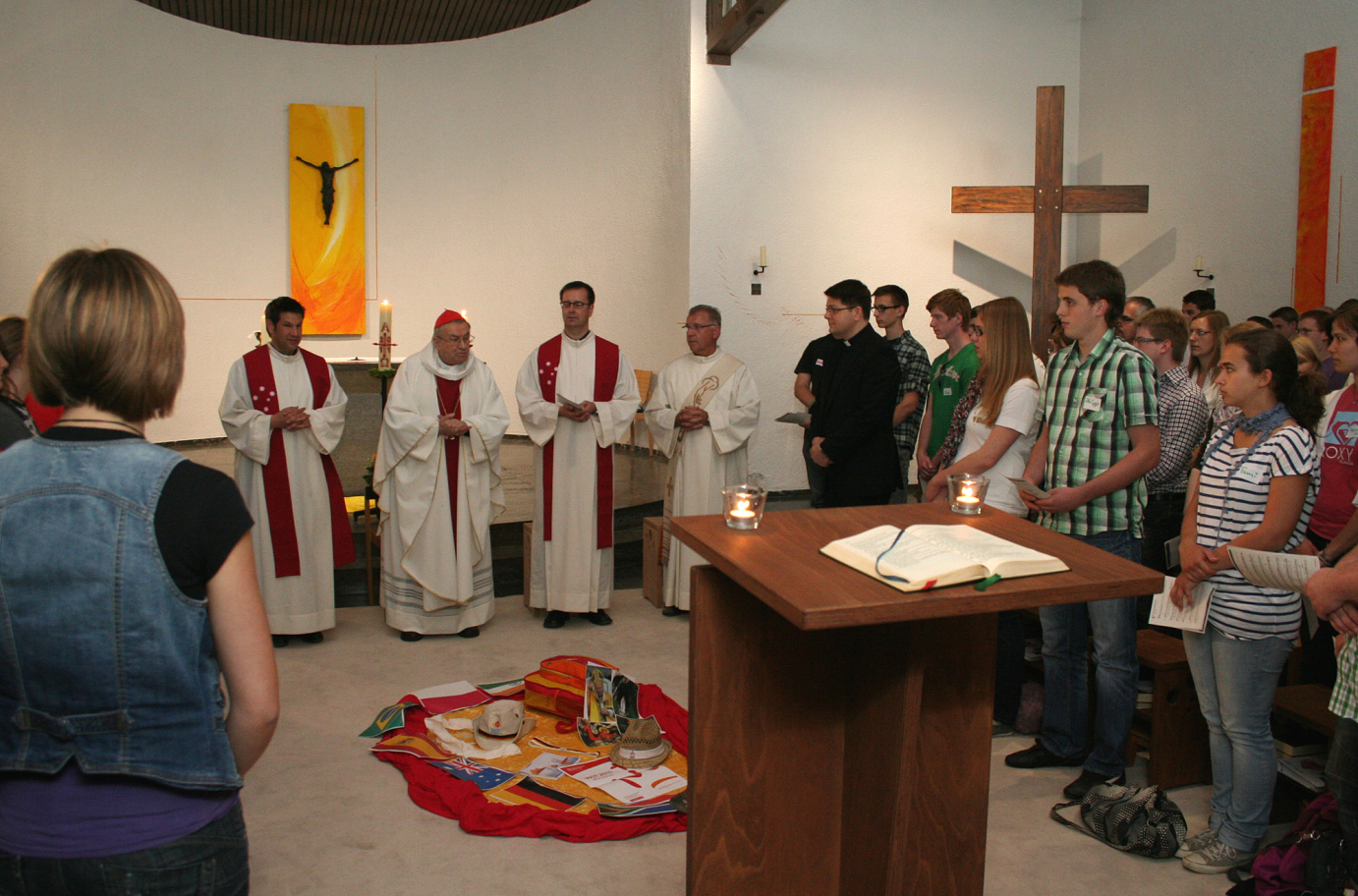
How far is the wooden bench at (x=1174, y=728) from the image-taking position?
10.6 ft

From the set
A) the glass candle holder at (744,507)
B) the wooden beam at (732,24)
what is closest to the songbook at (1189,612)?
the glass candle holder at (744,507)

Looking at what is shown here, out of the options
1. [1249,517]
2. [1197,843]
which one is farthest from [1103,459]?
[1197,843]

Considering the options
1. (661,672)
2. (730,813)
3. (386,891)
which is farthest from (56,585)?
(661,672)

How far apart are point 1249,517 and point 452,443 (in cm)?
356

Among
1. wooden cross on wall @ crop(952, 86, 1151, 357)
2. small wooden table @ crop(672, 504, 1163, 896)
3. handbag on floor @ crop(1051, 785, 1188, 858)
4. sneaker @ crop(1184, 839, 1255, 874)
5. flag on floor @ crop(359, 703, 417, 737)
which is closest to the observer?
small wooden table @ crop(672, 504, 1163, 896)

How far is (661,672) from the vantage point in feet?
14.6

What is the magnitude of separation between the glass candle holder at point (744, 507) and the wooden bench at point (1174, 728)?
1908 millimetres

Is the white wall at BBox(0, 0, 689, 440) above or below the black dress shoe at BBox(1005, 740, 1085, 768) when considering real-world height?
above

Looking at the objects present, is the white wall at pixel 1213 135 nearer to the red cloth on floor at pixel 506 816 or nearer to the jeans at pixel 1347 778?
the jeans at pixel 1347 778

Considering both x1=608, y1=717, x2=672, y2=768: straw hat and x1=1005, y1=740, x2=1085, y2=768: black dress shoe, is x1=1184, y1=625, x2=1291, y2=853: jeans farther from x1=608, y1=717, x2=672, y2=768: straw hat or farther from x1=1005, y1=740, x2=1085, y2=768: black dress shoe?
x1=608, y1=717, x2=672, y2=768: straw hat

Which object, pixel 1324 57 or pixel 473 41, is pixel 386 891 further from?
pixel 473 41

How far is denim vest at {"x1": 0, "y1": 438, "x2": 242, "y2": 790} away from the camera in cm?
121

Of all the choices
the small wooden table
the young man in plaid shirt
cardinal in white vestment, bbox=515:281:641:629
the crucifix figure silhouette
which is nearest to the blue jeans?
the young man in plaid shirt

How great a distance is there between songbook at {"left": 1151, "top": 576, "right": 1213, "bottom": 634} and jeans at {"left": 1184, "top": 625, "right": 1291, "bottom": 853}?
71 mm
